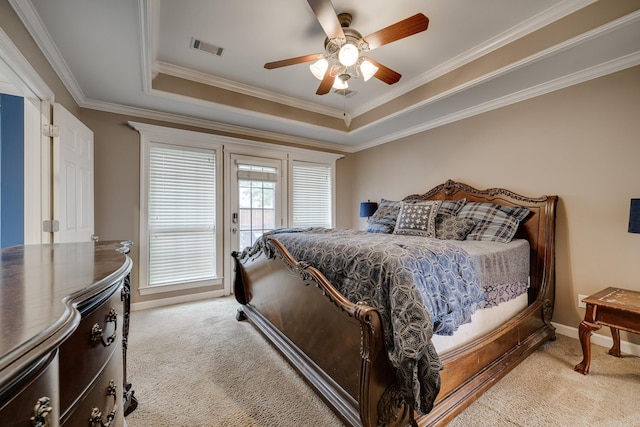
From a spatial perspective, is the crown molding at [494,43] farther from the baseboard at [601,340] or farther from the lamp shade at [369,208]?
the baseboard at [601,340]

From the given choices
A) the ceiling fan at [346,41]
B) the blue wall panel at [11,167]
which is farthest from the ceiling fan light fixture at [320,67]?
the blue wall panel at [11,167]

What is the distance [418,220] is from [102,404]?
284 cm

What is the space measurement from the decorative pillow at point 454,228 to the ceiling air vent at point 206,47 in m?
2.90

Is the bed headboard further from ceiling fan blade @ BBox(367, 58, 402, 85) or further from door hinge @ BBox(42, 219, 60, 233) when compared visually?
door hinge @ BBox(42, 219, 60, 233)

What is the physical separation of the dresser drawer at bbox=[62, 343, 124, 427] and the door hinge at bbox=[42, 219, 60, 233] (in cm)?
165

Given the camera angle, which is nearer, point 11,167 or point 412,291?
point 412,291

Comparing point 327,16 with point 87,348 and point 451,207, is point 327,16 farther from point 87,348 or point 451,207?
point 451,207

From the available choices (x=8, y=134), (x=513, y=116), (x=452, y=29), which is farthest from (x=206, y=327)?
(x=513, y=116)

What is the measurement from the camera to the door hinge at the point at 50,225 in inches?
80.9

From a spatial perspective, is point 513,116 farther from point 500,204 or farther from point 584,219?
point 584,219

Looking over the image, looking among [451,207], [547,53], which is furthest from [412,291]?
[547,53]

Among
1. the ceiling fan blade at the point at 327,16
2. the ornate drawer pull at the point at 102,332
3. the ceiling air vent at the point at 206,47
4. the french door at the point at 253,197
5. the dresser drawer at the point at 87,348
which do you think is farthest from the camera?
the french door at the point at 253,197

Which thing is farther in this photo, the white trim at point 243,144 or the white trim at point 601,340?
the white trim at point 243,144

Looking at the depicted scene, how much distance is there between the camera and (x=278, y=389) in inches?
71.4
